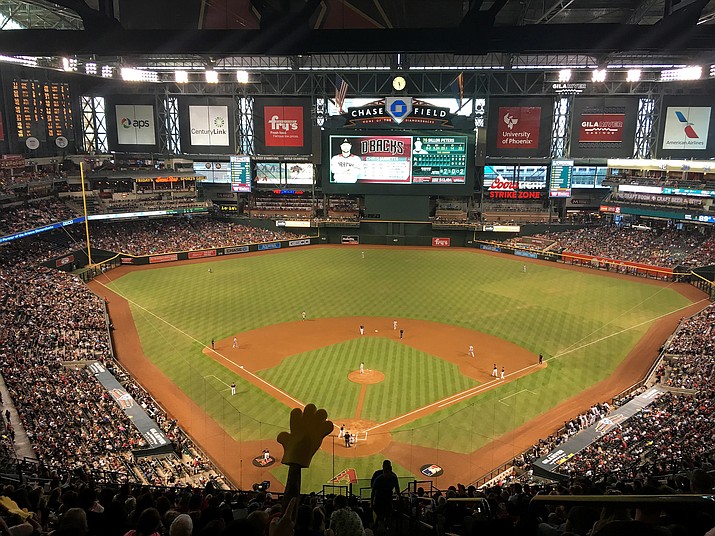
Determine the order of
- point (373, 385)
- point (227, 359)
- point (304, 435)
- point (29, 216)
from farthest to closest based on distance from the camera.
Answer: point (29, 216) → point (227, 359) → point (373, 385) → point (304, 435)

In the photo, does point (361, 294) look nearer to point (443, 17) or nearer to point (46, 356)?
point (46, 356)

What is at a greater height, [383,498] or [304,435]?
[304,435]

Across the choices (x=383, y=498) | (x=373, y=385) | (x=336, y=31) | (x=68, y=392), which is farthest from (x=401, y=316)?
(x=336, y=31)

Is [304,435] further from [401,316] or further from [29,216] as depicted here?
[29,216]

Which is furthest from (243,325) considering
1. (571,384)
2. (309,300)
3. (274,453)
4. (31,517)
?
(31,517)

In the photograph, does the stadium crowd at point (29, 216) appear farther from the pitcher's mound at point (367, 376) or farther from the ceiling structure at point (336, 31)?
the ceiling structure at point (336, 31)
